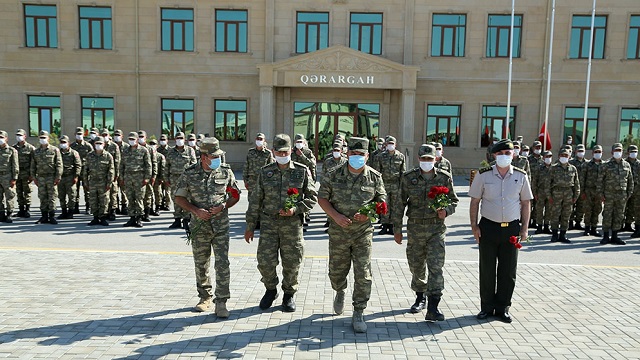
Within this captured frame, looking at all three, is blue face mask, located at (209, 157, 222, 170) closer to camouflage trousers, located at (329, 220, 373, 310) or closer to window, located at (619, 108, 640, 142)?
camouflage trousers, located at (329, 220, 373, 310)

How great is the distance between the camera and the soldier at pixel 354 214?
17.6 ft

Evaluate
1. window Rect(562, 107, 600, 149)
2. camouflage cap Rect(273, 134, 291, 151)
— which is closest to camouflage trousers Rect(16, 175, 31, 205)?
camouflage cap Rect(273, 134, 291, 151)

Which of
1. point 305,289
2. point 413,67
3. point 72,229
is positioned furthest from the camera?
point 413,67

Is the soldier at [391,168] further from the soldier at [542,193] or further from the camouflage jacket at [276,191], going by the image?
the camouflage jacket at [276,191]

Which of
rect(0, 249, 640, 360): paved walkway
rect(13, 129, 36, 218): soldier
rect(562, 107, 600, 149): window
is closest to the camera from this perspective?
rect(0, 249, 640, 360): paved walkway

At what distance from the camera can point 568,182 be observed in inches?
420

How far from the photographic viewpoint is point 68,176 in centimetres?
1190

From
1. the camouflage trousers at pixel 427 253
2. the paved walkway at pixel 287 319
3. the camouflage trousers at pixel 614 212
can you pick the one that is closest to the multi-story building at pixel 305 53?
the camouflage trousers at pixel 614 212

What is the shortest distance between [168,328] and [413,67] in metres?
18.8

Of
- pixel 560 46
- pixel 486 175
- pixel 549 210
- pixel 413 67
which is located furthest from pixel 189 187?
pixel 560 46

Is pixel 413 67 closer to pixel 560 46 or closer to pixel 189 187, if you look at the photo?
pixel 560 46

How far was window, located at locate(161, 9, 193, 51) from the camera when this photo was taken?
2323cm

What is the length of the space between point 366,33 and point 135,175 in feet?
50.2

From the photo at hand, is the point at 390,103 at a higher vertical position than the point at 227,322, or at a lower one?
higher
